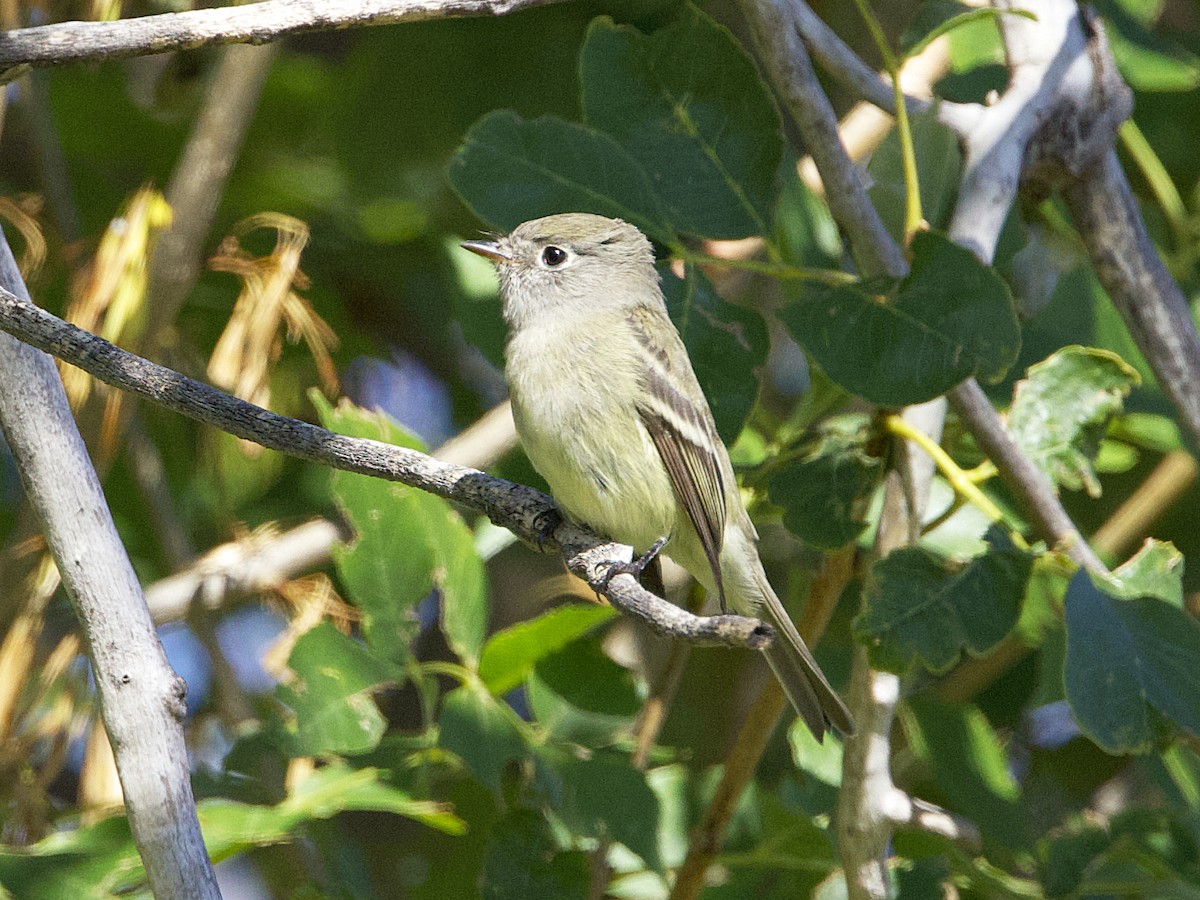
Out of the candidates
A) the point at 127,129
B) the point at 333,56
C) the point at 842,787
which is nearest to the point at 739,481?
the point at 842,787

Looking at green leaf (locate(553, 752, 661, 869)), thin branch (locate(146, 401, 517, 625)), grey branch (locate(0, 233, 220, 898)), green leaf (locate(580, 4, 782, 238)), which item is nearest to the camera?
grey branch (locate(0, 233, 220, 898))

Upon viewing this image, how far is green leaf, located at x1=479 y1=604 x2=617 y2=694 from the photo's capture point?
8.75 feet

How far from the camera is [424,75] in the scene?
390 cm

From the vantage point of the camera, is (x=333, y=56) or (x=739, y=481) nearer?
(x=739, y=481)

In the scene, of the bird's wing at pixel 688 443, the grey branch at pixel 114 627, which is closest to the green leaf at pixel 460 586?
the bird's wing at pixel 688 443

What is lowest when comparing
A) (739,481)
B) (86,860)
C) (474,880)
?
(474,880)

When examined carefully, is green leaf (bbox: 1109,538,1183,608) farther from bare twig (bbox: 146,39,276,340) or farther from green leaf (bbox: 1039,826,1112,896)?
bare twig (bbox: 146,39,276,340)

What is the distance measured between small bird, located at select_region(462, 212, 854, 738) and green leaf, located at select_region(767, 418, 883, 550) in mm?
188

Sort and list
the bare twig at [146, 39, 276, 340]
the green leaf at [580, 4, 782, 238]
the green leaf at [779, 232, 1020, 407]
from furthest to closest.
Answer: the bare twig at [146, 39, 276, 340]
the green leaf at [580, 4, 782, 238]
the green leaf at [779, 232, 1020, 407]

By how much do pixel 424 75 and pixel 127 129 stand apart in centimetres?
93

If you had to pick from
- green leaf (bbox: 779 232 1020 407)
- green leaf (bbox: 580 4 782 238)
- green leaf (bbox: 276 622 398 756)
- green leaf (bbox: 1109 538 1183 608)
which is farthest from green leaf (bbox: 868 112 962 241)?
green leaf (bbox: 276 622 398 756)

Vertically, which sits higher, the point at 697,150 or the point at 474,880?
the point at 697,150

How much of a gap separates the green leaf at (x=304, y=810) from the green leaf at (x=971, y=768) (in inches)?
44.7

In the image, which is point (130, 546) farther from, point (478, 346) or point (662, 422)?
point (662, 422)
